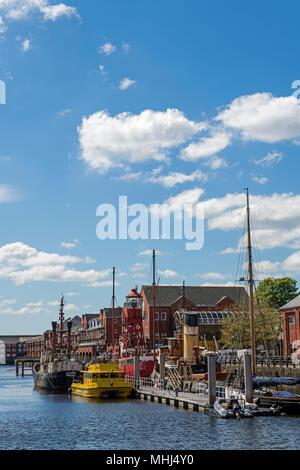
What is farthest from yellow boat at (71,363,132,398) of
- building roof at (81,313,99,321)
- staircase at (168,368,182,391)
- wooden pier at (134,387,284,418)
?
building roof at (81,313,99,321)

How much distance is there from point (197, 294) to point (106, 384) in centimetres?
6097

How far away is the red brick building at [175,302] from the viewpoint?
111 metres

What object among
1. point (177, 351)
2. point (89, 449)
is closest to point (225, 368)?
point (177, 351)

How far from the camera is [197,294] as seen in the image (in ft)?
387

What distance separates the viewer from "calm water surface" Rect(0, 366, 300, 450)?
3177 centimetres

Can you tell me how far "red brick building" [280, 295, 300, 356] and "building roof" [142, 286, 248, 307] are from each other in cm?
3443

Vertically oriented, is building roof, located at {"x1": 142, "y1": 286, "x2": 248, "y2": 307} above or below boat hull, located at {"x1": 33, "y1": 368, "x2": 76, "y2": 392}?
above

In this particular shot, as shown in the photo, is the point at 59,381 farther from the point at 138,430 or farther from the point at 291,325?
the point at 138,430

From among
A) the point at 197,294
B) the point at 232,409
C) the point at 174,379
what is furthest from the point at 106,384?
the point at 197,294

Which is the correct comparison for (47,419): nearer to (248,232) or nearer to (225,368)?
(248,232)

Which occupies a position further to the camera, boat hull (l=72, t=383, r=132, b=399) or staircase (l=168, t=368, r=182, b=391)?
staircase (l=168, t=368, r=182, b=391)

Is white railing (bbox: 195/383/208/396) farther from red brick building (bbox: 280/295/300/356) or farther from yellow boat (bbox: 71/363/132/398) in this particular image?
red brick building (bbox: 280/295/300/356)

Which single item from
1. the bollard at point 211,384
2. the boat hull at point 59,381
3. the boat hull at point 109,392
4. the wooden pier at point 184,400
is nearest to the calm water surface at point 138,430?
the wooden pier at point 184,400

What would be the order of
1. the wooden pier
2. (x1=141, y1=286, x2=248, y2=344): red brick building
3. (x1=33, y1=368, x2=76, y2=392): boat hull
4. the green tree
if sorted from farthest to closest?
(x1=141, y1=286, x2=248, y2=344): red brick building
the green tree
(x1=33, y1=368, x2=76, y2=392): boat hull
the wooden pier
